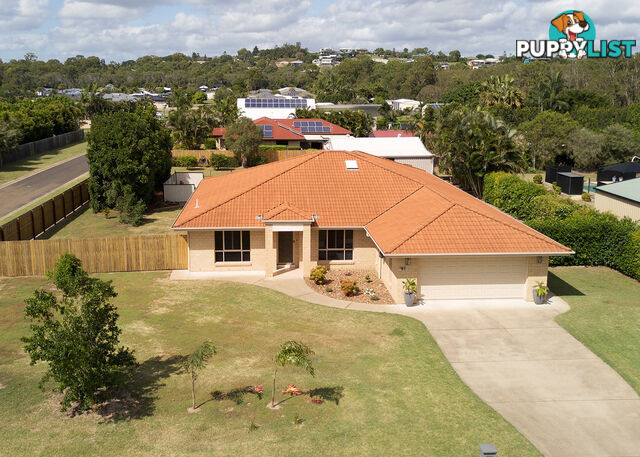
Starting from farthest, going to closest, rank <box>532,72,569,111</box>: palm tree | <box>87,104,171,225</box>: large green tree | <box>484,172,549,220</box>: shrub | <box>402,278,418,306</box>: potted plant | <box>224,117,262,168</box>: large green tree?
<box>532,72,569,111</box>: palm tree < <box>224,117,262,168</box>: large green tree < <box>87,104,171,225</box>: large green tree < <box>484,172,549,220</box>: shrub < <box>402,278,418,306</box>: potted plant

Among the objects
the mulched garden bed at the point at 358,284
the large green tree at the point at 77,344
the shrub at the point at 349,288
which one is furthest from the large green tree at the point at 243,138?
the large green tree at the point at 77,344

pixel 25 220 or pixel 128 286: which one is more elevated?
pixel 25 220

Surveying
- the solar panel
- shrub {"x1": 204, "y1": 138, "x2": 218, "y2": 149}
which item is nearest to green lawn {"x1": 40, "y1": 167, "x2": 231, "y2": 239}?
the solar panel

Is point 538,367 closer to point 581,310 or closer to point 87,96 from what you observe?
point 581,310

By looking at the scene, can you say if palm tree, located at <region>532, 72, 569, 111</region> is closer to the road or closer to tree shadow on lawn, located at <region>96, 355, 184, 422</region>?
the road

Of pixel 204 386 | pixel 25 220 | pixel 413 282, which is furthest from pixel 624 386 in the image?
pixel 25 220

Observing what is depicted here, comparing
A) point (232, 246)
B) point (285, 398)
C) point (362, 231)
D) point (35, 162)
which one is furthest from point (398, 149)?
point (35, 162)
